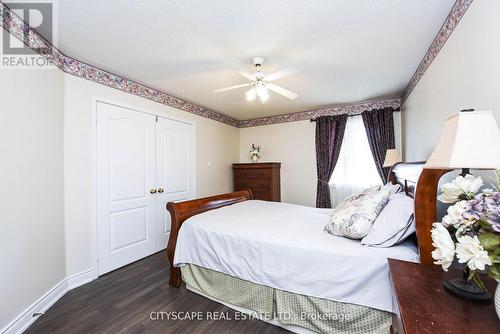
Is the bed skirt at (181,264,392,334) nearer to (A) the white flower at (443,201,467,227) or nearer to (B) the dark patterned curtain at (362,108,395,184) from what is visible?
(A) the white flower at (443,201,467,227)

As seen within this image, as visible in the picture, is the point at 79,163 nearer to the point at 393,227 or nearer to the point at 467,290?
the point at 393,227

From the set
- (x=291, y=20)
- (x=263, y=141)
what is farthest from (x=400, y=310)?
(x=263, y=141)

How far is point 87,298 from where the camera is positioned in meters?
2.00

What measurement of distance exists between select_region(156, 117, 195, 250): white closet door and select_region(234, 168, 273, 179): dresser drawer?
3.87 feet

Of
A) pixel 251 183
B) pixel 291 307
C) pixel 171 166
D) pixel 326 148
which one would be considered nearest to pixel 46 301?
pixel 171 166

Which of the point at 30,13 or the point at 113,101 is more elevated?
the point at 30,13

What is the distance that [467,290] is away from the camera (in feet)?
2.70

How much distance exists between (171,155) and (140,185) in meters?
0.67

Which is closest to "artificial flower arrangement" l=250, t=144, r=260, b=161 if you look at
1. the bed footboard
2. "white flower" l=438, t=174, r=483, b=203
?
the bed footboard

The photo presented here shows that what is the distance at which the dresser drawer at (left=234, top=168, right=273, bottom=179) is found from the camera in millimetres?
4187

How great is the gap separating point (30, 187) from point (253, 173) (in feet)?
10.6

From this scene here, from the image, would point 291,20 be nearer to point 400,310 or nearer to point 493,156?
point 493,156

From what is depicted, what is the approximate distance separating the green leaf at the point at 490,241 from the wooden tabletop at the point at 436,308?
255mm

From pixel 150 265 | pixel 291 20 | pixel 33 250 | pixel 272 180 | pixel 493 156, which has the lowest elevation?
pixel 150 265
